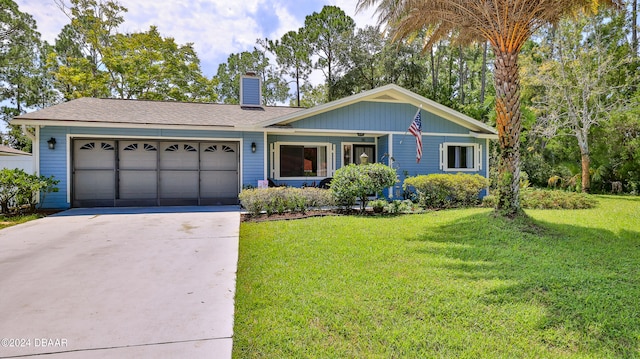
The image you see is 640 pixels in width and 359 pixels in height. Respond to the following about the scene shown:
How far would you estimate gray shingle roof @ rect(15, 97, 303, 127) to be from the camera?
985 cm

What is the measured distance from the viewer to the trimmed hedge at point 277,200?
27.1ft

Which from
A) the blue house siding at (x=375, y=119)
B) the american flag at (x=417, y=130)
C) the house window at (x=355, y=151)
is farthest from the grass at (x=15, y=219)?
the american flag at (x=417, y=130)

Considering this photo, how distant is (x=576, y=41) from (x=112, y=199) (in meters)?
20.8

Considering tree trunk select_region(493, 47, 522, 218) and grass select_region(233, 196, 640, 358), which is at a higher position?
tree trunk select_region(493, 47, 522, 218)

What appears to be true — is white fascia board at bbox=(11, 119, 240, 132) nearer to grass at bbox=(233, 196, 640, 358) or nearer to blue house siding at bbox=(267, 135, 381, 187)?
blue house siding at bbox=(267, 135, 381, 187)

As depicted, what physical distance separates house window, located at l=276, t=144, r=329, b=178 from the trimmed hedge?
3.25 metres

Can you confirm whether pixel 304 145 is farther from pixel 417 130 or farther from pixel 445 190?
pixel 445 190

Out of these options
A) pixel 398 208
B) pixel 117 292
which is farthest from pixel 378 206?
pixel 117 292

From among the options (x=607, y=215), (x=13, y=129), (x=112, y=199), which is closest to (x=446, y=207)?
(x=607, y=215)

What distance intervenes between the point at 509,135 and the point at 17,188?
11913 mm

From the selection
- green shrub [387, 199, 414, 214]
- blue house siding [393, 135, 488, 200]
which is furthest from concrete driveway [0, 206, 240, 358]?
blue house siding [393, 135, 488, 200]

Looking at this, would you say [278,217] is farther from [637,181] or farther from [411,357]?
[637,181]

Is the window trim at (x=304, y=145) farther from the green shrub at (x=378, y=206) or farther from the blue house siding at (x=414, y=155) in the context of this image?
the green shrub at (x=378, y=206)

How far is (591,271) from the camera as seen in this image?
4023 millimetres
